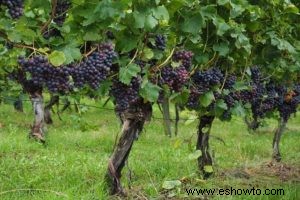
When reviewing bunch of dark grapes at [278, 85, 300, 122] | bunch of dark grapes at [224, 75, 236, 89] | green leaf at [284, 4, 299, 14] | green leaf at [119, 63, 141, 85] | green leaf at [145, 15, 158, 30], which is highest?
green leaf at [145, 15, 158, 30]

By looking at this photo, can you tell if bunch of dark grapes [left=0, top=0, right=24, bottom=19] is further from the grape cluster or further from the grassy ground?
the grassy ground

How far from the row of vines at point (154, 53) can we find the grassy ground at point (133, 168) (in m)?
0.45

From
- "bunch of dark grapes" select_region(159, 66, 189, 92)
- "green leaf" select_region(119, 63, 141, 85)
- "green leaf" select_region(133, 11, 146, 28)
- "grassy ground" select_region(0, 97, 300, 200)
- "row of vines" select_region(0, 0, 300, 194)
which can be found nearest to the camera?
"row of vines" select_region(0, 0, 300, 194)

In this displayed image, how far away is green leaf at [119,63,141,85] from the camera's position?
3.84 meters

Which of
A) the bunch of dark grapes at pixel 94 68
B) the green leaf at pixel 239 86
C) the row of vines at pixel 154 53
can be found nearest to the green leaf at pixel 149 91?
the row of vines at pixel 154 53

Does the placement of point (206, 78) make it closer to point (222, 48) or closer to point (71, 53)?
point (222, 48)

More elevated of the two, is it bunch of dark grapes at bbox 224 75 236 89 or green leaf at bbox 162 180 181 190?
bunch of dark grapes at bbox 224 75 236 89

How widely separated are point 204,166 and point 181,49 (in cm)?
241

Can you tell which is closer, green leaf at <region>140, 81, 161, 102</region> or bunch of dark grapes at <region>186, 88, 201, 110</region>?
green leaf at <region>140, 81, 161, 102</region>

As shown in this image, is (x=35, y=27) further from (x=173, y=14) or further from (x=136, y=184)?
(x=136, y=184)

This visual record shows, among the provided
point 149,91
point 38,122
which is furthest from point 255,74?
point 38,122

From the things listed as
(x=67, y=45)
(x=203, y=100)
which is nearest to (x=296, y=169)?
(x=203, y=100)

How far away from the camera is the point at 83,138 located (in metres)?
11.1

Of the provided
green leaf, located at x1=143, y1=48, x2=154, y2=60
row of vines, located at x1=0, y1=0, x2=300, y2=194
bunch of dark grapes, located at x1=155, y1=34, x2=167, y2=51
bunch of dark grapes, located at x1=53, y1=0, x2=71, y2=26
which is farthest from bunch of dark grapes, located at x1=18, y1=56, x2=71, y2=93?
bunch of dark grapes, located at x1=155, y1=34, x2=167, y2=51
